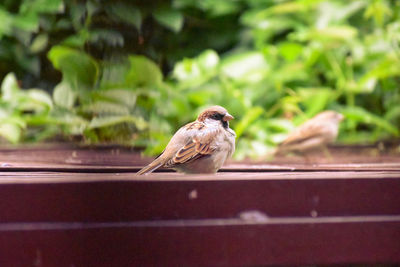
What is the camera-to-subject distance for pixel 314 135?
136 centimetres

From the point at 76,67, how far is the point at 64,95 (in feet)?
0.27

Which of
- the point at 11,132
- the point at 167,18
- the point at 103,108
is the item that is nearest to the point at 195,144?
the point at 103,108

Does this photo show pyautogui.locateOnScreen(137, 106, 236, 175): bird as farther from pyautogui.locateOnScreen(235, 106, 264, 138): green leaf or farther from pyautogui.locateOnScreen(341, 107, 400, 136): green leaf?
pyautogui.locateOnScreen(341, 107, 400, 136): green leaf

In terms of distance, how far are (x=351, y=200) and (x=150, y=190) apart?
0.19m

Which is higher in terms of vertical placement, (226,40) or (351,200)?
(226,40)

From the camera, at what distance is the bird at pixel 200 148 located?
2.04 feet

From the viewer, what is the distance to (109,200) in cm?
50

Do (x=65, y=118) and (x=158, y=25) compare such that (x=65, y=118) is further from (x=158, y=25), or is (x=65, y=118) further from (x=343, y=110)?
(x=343, y=110)

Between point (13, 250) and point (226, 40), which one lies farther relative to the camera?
point (226, 40)

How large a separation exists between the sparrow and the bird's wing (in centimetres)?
66

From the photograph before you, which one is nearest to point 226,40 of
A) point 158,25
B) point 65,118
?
point 158,25

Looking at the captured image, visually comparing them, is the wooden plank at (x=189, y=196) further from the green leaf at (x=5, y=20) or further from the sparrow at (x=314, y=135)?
the sparrow at (x=314, y=135)

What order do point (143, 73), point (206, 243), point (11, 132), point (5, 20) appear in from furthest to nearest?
point (11, 132)
point (5, 20)
point (143, 73)
point (206, 243)

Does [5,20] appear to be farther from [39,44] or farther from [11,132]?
[11,132]
